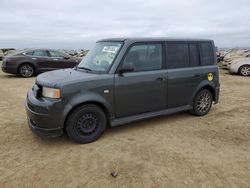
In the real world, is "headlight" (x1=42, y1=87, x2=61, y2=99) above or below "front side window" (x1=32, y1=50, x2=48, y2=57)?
below

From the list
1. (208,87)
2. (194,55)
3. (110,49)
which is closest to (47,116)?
(110,49)

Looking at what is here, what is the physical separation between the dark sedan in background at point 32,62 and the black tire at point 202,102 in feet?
29.4

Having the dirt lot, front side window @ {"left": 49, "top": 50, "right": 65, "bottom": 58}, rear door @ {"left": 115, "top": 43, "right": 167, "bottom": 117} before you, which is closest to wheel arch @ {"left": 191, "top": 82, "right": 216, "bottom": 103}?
the dirt lot

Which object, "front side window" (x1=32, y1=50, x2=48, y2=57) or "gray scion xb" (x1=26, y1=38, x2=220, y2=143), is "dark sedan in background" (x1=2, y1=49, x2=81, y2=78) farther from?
"gray scion xb" (x1=26, y1=38, x2=220, y2=143)

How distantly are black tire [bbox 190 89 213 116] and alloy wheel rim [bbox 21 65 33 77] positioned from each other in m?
9.29

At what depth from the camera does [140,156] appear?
4.26 m

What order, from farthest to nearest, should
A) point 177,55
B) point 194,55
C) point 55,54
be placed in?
point 55,54 < point 194,55 < point 177,55

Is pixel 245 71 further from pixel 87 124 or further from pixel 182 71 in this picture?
pixel 87 124

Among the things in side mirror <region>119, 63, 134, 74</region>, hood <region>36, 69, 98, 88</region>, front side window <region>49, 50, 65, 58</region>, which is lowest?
hood <region>36, 69, 98, 88</region>

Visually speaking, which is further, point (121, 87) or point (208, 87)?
point (208, 87)

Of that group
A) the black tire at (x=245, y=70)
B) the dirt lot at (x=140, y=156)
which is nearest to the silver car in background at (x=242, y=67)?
the black tire at (x=245, y=70)

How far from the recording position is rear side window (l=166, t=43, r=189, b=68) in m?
5.70

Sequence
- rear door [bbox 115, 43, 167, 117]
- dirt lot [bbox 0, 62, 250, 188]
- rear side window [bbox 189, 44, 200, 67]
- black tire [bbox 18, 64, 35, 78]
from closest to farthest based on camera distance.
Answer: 1. dirt lot [bbox 0, 62, 250, 188]
2. rear door [bbox 115, 43, 167, 117]
3. rear side window [bbox 189, 44, 200, 67]
4. black tire [bbox 18, 64, 35, 78]

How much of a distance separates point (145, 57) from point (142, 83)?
533 mm
